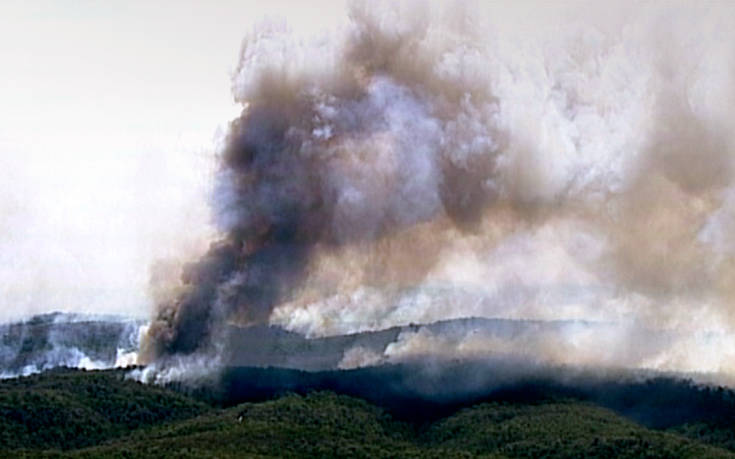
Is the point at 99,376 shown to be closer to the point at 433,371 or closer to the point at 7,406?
the point at 7,406

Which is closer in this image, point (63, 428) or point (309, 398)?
point (63, 428)

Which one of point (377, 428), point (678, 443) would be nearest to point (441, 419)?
point (377, 428)

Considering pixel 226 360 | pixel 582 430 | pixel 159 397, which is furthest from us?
pixel 226 360
